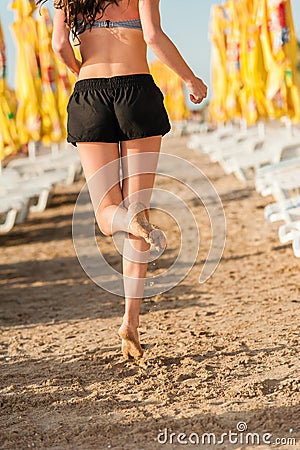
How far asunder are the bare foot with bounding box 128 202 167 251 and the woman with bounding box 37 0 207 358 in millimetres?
10

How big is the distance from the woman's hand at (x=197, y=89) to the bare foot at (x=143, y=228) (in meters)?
0.56

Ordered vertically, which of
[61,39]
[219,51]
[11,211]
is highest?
[61,39]

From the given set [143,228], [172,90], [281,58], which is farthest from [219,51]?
[172,90]

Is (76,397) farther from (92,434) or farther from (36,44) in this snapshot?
(36,44)

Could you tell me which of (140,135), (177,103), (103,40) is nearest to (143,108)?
(140,135)

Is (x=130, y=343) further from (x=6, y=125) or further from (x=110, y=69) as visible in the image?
(x=6, y=125)

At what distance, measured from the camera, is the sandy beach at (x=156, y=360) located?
284cm

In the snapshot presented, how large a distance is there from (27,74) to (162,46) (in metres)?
7.46

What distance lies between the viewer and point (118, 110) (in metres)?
3.33

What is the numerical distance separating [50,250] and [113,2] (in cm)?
473

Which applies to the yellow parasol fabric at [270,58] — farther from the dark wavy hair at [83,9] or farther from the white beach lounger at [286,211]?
the dark wavy hair at [83,9]

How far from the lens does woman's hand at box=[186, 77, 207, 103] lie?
3393 millimetres

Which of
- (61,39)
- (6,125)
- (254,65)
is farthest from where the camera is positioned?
(6,125)

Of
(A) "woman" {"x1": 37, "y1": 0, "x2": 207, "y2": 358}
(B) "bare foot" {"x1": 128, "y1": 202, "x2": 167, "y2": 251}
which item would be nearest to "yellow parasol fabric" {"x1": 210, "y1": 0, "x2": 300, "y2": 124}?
(A) "woman" {"x1": 37, "y1": 0, "x2": 207, "y2": 358}
